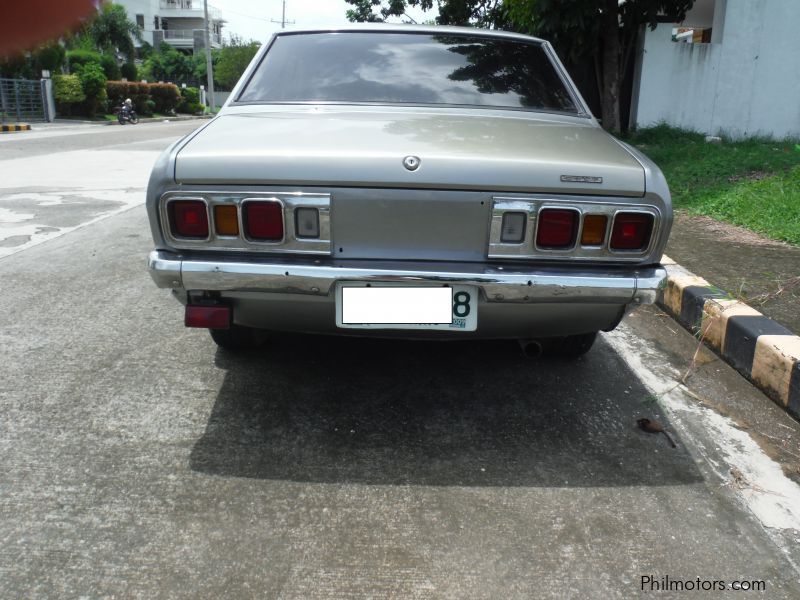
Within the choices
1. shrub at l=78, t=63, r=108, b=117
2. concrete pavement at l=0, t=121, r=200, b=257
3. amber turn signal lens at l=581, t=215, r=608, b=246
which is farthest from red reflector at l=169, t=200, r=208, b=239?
A: shrub at l=78, t=63, r=108, b=117

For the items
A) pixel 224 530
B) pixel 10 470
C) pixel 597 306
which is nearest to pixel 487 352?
pixel 597 306

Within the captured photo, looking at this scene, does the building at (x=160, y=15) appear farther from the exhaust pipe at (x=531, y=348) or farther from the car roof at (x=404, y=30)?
the exhaust pipe at (x=531, y=348)

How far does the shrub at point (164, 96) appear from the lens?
40.9 meters

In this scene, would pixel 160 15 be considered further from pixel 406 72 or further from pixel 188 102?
pixel 188 102

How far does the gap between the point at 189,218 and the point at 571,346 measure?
1.83m

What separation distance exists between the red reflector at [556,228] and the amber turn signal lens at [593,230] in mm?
36

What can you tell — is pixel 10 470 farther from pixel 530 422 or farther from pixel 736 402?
pixel 736 402

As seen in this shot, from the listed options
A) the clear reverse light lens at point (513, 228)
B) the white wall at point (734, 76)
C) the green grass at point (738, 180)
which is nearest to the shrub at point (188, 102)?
the white wall at point (734, 76)

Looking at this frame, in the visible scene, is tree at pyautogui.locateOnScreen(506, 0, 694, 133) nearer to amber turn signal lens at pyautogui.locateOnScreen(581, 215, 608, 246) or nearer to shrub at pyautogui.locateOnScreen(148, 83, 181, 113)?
amber turn signal lens at pyautogui.locateOnScreen(581, 215, 608, 246)

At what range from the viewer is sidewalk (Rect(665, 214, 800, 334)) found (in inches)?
156

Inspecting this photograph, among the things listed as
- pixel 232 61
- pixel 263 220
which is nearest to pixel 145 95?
pixel 232 61

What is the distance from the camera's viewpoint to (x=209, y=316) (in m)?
2.39

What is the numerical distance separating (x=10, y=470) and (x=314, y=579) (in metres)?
1.17

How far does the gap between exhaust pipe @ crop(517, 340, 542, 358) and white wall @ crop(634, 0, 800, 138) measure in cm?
1070
